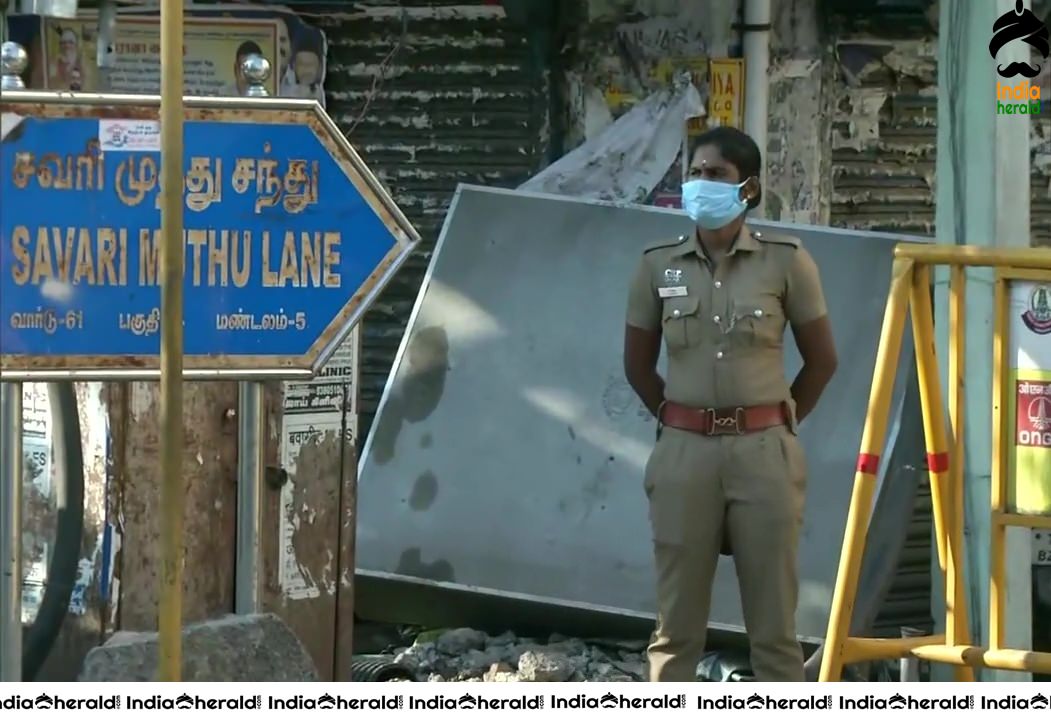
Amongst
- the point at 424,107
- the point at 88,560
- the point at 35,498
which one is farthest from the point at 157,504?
the point at 424,107

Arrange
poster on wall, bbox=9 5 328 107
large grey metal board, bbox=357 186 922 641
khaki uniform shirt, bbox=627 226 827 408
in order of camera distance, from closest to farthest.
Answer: khaki uniform shirt, bbox=627 226 827 408 → large grey metal board, bbox=357 186 922 641 → poster on wall, bbox=9 5 328 107

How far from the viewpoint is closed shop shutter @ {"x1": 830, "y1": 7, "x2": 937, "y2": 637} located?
7.85m

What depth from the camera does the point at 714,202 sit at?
184 inches

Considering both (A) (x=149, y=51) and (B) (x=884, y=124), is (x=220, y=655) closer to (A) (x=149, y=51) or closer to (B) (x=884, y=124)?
(A) (x=149, y=51)

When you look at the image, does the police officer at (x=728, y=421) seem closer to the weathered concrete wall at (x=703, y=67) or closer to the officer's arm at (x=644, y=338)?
the officer's arm at (x=644, y=338)

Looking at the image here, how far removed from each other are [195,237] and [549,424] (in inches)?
106

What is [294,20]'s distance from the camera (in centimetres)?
777

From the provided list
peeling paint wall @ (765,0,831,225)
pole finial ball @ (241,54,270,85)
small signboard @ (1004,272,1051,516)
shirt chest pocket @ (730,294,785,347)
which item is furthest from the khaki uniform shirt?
peeling paint wall @ (765,0,831,225)

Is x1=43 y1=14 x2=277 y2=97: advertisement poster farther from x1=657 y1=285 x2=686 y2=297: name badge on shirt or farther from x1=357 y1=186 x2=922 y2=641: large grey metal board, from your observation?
x1=657 y1=285 x2=686 y2=297: name badge on shirt

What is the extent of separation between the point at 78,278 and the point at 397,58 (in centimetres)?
430

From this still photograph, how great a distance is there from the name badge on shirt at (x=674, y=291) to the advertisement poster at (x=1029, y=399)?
40.4 inches

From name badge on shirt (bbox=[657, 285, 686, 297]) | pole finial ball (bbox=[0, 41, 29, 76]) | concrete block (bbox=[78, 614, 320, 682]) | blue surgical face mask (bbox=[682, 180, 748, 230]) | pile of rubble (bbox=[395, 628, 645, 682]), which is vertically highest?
pole finial ball (bbox=[0, 41, 29, 76])

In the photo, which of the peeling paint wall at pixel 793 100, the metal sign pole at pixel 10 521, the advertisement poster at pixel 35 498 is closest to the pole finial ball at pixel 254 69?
the metal sign pole at pixel 10 521

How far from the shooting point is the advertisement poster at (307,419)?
15.9 feet
